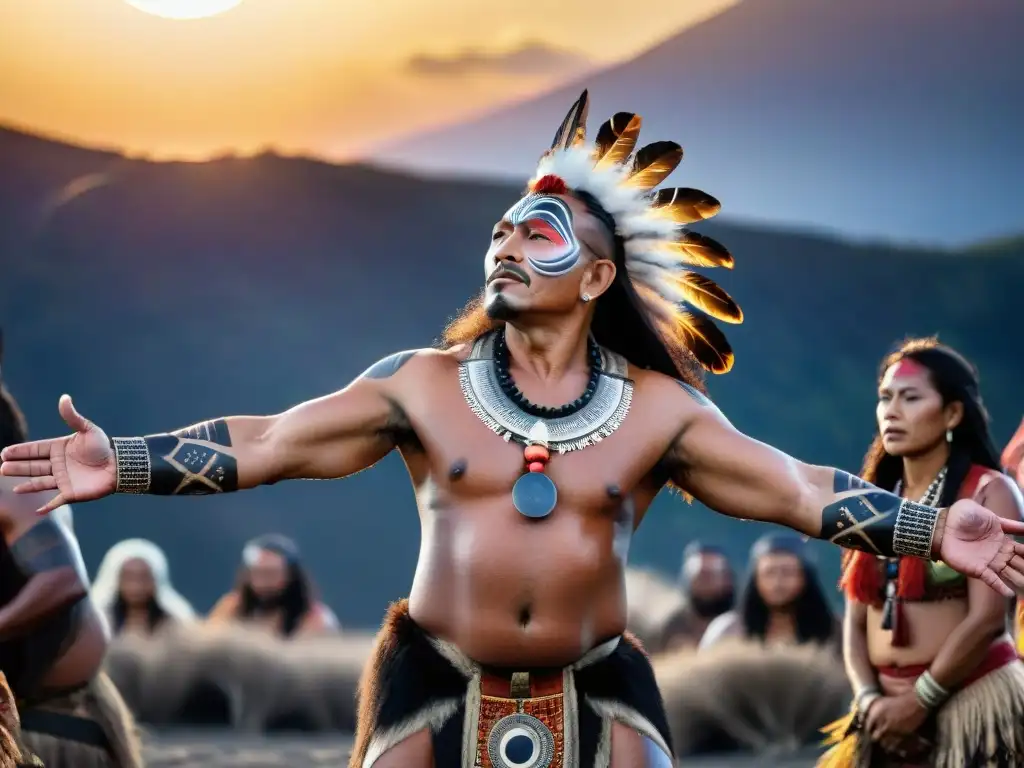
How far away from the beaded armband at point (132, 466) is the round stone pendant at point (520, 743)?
3.60 feet

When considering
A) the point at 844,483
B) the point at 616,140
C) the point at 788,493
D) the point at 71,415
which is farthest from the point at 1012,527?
the point at 71,415

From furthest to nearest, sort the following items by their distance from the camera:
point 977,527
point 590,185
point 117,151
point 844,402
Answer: point 844,402 < point 117,151 < point 590,185 < point 977,527

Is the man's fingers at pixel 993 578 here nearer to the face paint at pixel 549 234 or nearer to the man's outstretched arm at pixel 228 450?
the face paint at pixel 549 234

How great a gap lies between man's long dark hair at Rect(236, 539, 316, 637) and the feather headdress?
6.89 m

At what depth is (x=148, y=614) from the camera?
37.4 feet

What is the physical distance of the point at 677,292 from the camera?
525 centimetres

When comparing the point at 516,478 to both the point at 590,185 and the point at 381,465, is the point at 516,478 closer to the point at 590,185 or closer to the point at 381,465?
the point at 590,185

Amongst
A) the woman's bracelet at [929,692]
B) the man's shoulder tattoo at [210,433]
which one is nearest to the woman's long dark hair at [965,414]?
the woman's bracelet at [929,692]

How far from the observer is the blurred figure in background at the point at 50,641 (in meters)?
6.29

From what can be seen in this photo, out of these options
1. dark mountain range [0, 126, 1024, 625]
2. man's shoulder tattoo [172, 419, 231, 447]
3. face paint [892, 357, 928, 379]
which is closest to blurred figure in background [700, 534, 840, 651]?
face paint [892, 357, 928, 379]

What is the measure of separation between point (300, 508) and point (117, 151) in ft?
13.6

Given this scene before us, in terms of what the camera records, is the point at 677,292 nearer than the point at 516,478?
No

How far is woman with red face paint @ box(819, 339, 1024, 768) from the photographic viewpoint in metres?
6.02

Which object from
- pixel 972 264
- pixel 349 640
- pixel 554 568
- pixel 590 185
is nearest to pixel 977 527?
pixel 554 568
